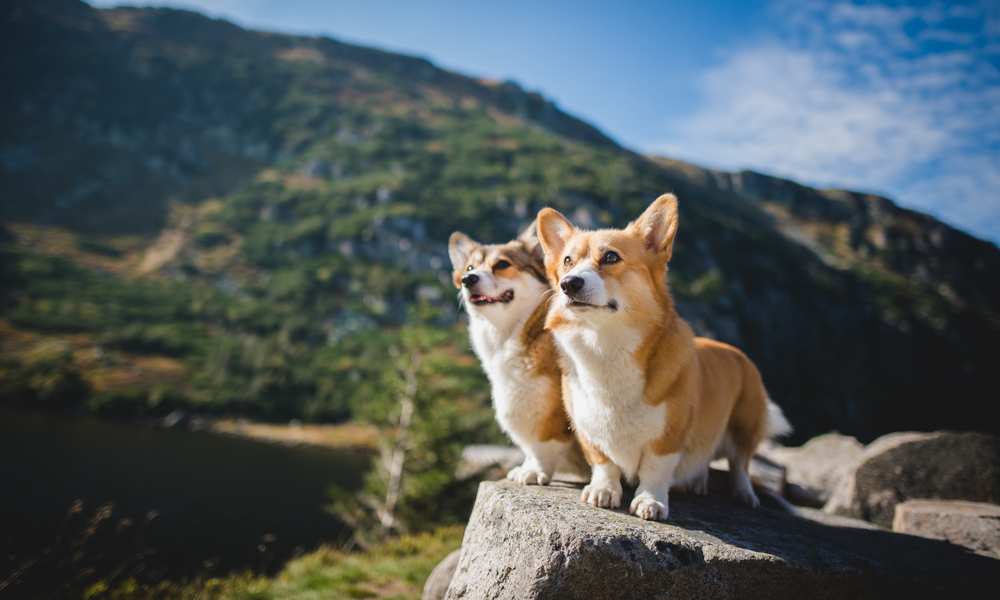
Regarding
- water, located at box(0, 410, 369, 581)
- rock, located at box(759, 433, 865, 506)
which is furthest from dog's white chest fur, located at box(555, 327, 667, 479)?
water, located at box(0, 410, 369, 581)

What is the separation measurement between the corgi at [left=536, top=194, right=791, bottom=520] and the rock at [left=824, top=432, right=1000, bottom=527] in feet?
13.8

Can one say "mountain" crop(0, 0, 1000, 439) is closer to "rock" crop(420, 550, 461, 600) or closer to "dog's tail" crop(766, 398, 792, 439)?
"rock" crop(420, 550, 461, 600)

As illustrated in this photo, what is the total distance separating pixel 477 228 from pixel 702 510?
151 meters

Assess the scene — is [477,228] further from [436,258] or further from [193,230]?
[193,230]

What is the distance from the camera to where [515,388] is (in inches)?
168

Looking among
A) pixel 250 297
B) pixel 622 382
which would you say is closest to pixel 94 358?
pixel 250 297

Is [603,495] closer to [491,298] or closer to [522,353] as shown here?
[522,353]

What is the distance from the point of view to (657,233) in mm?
3537

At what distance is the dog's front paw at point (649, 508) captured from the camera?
3.29 m

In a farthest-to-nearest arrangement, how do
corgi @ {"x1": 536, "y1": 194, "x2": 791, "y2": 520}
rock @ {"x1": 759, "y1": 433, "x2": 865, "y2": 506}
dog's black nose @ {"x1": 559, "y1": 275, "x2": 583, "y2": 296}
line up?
rock @ {"x1": 759, "y1": 433, "x2": 865, "y2": 506} < corgi @ {"x1": 536, "y1": 194, "x2": 791, "y2": 520} < dog's black nose @ {"x1": 559, "y1": 275, "x2": 583, "y2": 296}

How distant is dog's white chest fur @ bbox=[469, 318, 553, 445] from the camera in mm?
4203

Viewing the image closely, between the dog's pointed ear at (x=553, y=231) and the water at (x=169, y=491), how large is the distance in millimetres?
7396

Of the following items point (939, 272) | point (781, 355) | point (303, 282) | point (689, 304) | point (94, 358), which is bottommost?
point (94, 358)

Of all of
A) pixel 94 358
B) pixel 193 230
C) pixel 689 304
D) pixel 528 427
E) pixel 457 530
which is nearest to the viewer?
pixel 528 427
